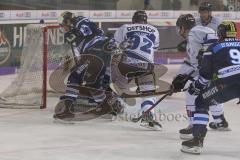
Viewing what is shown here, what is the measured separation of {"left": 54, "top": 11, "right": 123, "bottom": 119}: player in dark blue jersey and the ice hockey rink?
0.25 metres

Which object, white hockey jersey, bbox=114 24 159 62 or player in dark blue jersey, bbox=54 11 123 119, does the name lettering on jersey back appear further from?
player in dark blue jersey, bbox=54 11 123 119

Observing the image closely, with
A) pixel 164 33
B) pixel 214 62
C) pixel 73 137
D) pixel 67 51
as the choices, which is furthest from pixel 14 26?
pixel 214 62

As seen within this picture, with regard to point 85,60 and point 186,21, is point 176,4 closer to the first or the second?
point 85,60

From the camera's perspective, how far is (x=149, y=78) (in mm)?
5250

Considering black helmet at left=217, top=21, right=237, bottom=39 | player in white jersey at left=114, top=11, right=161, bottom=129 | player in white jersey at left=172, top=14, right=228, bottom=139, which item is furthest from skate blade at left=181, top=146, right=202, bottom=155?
player in white jersey at left=114, top=11, right=161, bottom=129

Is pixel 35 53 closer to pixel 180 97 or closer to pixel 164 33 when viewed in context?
pixel 180 97

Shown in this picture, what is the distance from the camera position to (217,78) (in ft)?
13.2

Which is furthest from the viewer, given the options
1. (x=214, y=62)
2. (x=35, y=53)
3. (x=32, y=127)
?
(x=35, y=53)

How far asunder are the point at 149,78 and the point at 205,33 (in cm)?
79

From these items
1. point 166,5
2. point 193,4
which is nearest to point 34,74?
point 166,5

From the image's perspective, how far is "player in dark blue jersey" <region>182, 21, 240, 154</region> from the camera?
3.97 metres

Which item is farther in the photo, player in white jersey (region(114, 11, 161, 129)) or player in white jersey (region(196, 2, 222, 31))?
player in white jersey (region(196, 2, 222, 31))

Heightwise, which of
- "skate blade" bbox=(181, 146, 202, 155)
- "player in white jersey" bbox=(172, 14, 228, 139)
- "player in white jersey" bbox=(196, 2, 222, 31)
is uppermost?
"player in white jersey" bbox=(196, 2, 222, 31)

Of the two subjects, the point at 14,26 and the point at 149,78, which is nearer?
the point at 149,78
